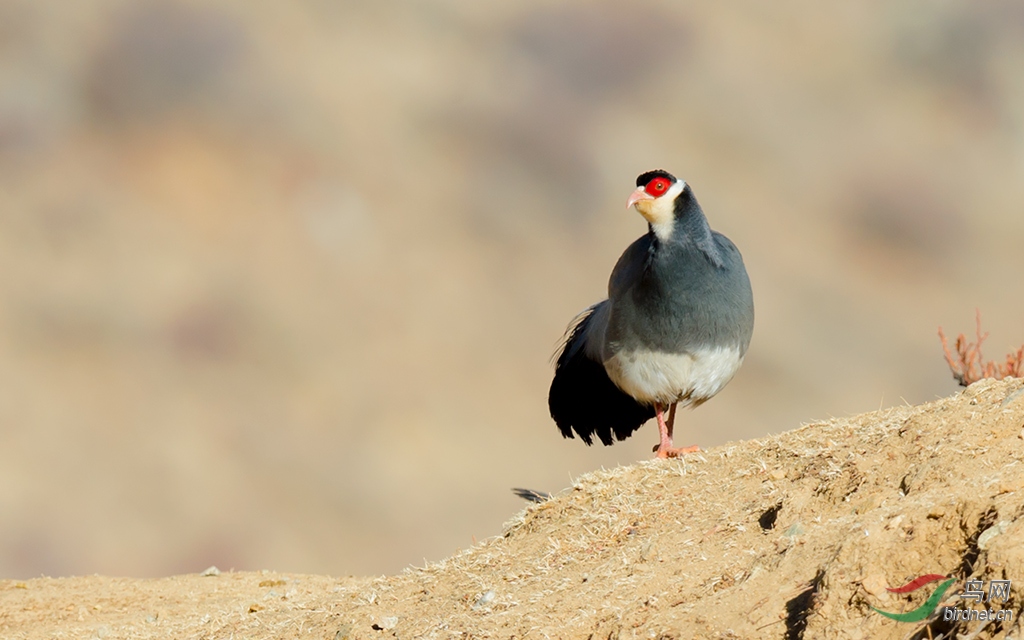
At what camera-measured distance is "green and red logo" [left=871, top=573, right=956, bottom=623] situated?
4176 mm

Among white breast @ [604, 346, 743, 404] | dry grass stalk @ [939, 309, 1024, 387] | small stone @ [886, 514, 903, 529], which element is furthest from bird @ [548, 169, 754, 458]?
small stone @ [886, 514, 903, 529]

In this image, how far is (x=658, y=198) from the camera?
26.0 ft

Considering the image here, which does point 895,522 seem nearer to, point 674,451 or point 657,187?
point 674,451

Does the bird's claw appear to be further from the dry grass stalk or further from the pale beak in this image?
the dry grass stalk

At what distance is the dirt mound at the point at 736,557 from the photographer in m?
4.35

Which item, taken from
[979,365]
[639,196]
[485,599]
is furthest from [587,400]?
[485,599]

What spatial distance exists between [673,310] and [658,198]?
2.28 ft

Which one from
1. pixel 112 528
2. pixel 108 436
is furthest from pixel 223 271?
pixel 112 528

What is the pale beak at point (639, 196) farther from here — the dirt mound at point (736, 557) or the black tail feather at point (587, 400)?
the dirt mound at point (736, 557)

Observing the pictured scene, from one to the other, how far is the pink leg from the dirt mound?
20.2 inches

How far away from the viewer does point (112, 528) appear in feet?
89.9

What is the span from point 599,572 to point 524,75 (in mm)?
34410

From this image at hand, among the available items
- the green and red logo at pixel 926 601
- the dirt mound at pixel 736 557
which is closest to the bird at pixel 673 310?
the dirt mound at pixel 736 557

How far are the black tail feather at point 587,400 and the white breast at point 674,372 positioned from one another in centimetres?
74
